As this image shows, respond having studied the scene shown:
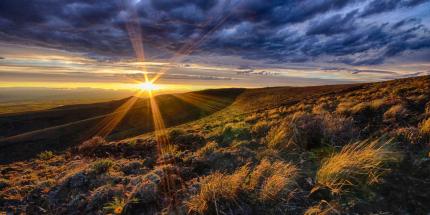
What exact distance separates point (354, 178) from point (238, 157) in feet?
9.95

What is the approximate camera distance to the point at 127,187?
5.64 meters

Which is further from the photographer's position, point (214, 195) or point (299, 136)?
point (299, 136)

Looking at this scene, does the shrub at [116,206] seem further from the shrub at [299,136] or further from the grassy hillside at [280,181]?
the shrub at [299,136]

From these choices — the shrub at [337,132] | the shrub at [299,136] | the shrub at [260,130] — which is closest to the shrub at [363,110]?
the shrub at [337,132]

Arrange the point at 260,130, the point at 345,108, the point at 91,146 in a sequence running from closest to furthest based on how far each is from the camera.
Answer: the point at 260,130, the point at 345,108, the point at 91,146

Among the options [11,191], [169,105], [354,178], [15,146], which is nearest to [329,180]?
[354,178]

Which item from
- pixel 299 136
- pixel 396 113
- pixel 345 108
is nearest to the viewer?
pixel 299 136

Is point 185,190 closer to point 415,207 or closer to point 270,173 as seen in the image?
point 270,173

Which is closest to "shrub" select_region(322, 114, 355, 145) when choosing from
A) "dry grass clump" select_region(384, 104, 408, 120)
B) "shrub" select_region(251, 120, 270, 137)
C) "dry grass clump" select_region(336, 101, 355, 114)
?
"dry grass clump" select_region(384, 104, 408, 120)

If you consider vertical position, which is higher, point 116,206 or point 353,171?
point 353,171

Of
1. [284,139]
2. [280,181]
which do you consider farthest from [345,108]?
[280,181]

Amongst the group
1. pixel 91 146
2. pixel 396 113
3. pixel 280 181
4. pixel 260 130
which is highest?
pixel 396 113

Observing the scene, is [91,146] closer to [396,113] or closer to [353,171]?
[353,171]

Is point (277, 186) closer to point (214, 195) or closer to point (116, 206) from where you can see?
point (214, 195)
